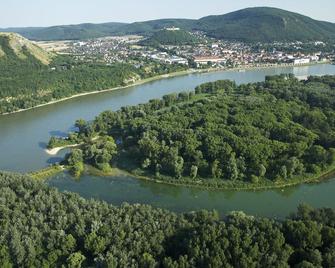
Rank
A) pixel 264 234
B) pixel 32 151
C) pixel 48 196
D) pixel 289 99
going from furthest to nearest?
pixel 289 99 < pixel 32 151 < pixel 48 196 < pixel 264 234

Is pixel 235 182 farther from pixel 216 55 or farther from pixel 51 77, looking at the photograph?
pixel 216 55

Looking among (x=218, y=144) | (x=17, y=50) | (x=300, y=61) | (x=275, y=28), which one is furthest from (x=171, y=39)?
(x=218, y=144)

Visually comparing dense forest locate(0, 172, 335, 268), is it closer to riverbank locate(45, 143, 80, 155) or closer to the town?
riverbank locate(45, 143, 80, 155)

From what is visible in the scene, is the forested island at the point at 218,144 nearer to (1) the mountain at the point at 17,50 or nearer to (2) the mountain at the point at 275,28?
(1) the mountain at the point at 17,50

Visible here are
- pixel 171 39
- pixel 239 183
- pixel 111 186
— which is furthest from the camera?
pixel 171 39

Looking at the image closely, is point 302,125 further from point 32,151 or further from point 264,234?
point 32,151

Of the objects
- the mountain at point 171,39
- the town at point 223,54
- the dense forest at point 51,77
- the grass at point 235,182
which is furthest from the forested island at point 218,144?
the mountain at point 171,39

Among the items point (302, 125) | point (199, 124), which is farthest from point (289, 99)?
point (199, 124)
